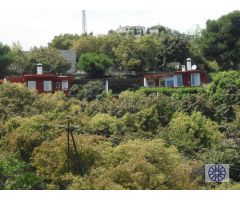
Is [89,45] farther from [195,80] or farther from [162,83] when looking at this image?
[195,80]

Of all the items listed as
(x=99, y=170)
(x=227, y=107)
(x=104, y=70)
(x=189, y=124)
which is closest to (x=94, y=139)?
(x=99, y=170)

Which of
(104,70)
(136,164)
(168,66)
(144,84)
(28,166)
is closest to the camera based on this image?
(136,164)

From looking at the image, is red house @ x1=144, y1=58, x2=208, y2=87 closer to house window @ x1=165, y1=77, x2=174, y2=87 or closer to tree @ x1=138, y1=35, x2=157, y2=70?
house window @ x1=165, y1=77, x2=174, y2=87

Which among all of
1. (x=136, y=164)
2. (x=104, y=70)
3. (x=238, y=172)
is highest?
(x=104, y=70)

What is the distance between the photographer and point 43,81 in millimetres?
27688

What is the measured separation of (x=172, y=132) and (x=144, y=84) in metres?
14.2

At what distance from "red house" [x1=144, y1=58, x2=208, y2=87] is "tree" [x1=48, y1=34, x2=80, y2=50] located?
13.7 m

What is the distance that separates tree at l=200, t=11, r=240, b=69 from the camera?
34.6 m

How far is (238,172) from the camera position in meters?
14.2

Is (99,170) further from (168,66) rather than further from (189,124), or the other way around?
(168,66)

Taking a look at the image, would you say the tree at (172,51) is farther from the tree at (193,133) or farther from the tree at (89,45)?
the tree at (193,133)

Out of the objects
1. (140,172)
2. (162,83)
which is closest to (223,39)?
(162,83)

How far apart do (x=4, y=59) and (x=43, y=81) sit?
5.65m

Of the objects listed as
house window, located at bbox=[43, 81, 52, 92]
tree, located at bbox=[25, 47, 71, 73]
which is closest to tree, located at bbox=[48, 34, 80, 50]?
tree, located at bbox=[25, 47, 71, 73]
